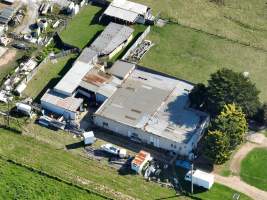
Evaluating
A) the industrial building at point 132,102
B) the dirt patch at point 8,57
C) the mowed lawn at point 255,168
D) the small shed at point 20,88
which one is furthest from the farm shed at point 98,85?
the mowed lawn at point 255,168

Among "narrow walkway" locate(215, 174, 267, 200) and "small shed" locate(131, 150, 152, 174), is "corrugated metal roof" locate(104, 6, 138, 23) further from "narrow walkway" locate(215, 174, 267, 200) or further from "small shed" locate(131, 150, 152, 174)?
"narrow walkway" locate(215, 174, 267, 200)

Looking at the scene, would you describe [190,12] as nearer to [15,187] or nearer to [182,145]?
[182,145]

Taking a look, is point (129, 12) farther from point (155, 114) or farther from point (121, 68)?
point (155, 114)

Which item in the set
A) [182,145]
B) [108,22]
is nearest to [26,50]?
[108,22]

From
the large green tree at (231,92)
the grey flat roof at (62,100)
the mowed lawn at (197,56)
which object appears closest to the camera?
the large green tree at (231,92)

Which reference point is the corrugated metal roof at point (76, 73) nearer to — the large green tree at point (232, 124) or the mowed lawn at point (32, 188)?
the mowed lawn at point (32, 188)

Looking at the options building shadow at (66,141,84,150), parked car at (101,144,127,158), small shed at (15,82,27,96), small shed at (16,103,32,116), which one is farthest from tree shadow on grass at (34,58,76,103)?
parked car at (101,144,127,158)
